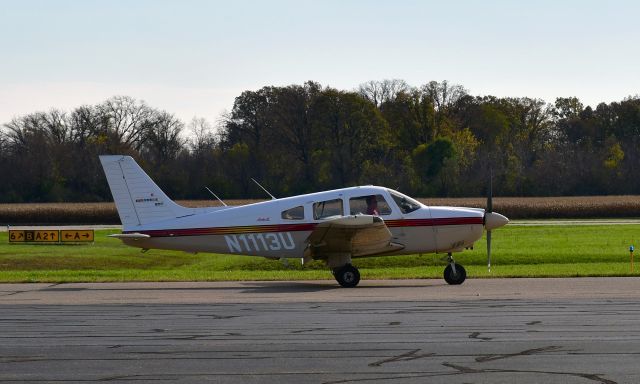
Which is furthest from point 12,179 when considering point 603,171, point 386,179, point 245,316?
point 245,316

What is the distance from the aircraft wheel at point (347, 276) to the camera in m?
21.7

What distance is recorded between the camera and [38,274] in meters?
26.6

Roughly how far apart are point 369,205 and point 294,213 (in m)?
1.61

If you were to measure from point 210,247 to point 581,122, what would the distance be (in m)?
77.5

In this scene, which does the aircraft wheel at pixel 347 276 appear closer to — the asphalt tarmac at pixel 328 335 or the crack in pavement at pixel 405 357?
the asphalt tarmac at pixel 328 335

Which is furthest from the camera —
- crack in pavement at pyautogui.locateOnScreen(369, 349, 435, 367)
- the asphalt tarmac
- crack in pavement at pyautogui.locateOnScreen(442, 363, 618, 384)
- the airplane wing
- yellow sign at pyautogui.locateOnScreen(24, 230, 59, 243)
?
yellow sign at pyautogui.locateOnScreen(24, 230, 59, 243)

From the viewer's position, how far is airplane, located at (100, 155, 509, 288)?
21703 mm

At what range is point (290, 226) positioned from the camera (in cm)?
2175

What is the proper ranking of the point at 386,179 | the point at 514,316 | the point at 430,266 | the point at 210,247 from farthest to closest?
the point at 386,179 < the point at 430,266 < the point at 210,247 < the point at 514,316

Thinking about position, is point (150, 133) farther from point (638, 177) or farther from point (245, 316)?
point (245, 316)

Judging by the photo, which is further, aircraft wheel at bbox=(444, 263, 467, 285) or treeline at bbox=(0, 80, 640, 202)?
treeline at bbox=(0, 80, 640, 202)

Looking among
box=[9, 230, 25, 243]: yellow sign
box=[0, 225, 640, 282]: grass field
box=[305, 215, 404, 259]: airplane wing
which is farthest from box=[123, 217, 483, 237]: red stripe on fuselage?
box=[9, 230, 25, 243]: yellow sign

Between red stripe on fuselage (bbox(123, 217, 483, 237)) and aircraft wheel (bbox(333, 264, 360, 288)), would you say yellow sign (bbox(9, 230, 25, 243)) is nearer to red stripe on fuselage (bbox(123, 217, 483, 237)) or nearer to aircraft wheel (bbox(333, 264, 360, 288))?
red stripe on fuselage (bbox(123, 217, 483, 237))

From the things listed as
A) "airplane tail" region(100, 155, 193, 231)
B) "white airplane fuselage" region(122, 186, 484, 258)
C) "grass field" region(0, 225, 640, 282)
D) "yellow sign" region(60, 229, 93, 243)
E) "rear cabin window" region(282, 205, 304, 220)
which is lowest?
"grass field" region(0, 225, 640, 282)
